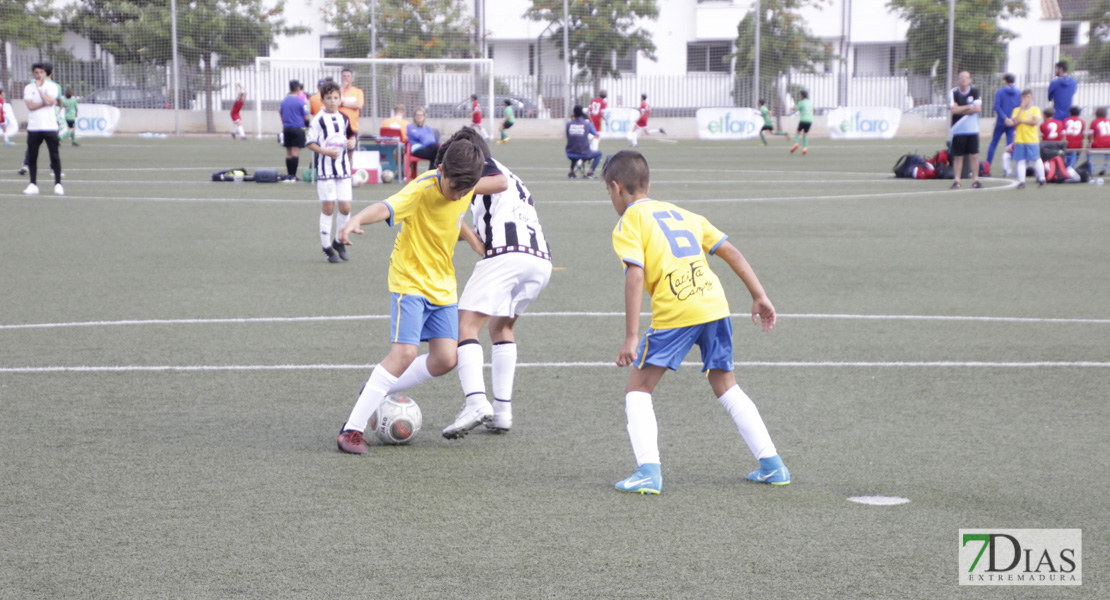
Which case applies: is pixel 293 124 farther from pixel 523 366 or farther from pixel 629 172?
pixel 629 172

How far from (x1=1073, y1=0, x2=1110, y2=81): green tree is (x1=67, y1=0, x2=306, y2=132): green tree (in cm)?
3239

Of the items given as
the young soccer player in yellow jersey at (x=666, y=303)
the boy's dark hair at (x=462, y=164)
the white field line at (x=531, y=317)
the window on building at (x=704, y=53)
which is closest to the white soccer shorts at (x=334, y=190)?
the white field line at (x=531, y=317)

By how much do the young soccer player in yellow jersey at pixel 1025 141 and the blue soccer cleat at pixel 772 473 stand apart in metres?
16.1

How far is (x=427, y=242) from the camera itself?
555 cm

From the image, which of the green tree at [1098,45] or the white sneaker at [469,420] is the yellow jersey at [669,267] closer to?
the white sneaker at [469,420]

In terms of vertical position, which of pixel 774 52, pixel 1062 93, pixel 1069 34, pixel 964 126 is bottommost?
pixel 964 126

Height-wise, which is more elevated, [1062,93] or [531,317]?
[1062,93]

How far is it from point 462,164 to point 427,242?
486mm

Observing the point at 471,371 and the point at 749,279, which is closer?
the point at 749,279

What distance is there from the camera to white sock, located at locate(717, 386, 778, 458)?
4875 mm

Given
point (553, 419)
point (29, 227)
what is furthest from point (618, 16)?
point (553, 419)

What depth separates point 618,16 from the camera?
154ft

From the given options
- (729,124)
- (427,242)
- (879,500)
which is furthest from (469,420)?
(729,124)

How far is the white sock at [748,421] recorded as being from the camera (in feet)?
16.0
